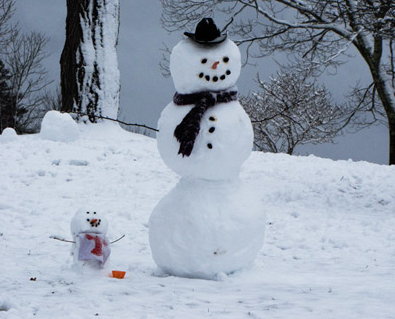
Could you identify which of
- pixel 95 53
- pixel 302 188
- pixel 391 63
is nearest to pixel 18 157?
pixel 95 53

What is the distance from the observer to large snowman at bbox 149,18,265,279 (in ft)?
14.4

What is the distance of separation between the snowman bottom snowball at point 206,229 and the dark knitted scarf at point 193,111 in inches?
20.4

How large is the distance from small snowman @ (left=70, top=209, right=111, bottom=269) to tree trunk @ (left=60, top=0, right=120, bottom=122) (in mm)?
8112

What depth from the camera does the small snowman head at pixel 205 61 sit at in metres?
4.47

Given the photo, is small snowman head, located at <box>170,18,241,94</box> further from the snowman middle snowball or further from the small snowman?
the small snowman

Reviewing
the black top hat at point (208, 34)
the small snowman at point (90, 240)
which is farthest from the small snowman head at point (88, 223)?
the black top hat at point (208, 34)

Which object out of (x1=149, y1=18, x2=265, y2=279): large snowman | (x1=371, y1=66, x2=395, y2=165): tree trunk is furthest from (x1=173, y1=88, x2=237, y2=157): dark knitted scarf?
(x1=371, y1=66, x2=395, y2=165): tree trunk

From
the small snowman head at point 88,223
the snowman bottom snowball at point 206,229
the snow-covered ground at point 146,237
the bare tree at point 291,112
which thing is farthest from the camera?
the bare tree at point 291,112

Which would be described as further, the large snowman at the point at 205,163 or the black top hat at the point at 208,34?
the black top hat at the point at 208,34

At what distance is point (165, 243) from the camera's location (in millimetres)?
4531

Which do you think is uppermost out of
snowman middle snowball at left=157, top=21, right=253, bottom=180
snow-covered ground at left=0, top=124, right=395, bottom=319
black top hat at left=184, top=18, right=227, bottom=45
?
black top hat at left=184, top=18, right=227, bottom=45

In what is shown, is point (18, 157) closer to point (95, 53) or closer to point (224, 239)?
point (95, 53)

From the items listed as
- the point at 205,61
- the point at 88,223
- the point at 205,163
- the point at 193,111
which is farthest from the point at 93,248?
the point at 205,61

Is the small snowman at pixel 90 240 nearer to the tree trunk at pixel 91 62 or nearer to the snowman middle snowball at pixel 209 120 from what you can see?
the snowman middle snowball at pixel 209 120
